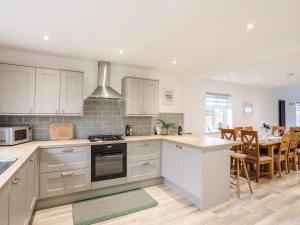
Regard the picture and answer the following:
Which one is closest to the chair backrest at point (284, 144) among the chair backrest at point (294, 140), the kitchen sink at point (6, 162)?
the chair backrest at point (294, 140)

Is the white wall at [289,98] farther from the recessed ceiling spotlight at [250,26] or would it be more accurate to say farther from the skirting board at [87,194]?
the skirting board at [87,194]

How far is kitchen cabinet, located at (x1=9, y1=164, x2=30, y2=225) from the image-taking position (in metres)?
1.43

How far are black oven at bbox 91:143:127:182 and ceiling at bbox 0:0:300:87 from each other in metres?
1.63

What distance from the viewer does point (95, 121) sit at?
344 cm

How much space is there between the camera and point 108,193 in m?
2.99

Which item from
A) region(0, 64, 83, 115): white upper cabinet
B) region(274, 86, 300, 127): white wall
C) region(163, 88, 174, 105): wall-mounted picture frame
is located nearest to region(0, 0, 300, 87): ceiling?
region(0, 64, 83, 115): white upper cabinet

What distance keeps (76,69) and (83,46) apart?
71 cm

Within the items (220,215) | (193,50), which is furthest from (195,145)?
(193,50)

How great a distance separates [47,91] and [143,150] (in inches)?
75.0

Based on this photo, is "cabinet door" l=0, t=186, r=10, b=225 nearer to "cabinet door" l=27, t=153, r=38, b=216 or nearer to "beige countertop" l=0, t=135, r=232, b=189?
"beige countertop" l=0, t=135, r=232, b=189

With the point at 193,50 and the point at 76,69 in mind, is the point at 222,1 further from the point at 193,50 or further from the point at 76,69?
the point at 76,69

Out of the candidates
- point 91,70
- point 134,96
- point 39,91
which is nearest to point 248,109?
point 134,96

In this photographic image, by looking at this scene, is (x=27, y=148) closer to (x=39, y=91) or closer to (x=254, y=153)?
(x=39, y=91)

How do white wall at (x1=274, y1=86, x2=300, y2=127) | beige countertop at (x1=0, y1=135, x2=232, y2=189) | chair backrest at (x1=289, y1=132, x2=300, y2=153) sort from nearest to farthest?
beige countertop at (x1=0, y1=135, x2=232, y2=189), chair backrest at (x1=289, y1=132, x2=300, y2=153), white wall at (x1=274, y1=86, x2=300, y2=127)
